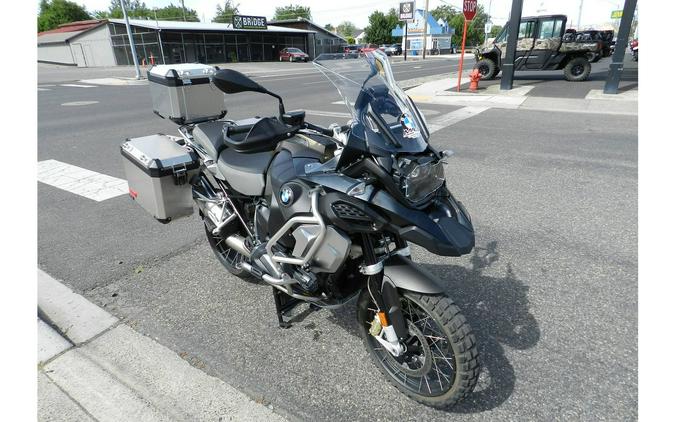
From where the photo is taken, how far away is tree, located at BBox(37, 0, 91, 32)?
214 ft

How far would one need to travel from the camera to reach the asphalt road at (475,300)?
2.15m

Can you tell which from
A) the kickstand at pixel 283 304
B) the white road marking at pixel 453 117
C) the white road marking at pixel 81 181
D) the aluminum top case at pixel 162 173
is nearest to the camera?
the kickstand at pixel 283 304

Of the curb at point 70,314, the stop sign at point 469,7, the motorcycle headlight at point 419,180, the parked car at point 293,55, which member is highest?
the stop sign at point 469,7

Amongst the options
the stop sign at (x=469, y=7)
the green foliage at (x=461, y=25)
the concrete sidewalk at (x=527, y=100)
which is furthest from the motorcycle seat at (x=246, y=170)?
the green foliage at (x=461, y=25)

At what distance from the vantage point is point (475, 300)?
287 centimetres

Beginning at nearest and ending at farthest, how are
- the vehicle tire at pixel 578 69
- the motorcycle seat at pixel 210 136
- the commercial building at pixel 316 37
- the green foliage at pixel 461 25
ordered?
the motorcycle seat at pixel 210 136, the vehicle tire at pixel 578 69, the commercial building at pixel 316 37, the green foliage at pixel 461 25

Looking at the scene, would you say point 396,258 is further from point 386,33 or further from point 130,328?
point 386,33

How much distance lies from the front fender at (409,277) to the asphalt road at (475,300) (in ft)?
2.36

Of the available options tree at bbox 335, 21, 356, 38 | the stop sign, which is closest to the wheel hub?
the stop sign

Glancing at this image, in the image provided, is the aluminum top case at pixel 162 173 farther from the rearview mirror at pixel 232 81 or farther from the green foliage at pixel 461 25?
the green foliage at pixel 461 25

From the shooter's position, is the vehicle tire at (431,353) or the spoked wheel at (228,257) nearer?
the vehicle tire at (431,353)

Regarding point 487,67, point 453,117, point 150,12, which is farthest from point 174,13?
point 453,117

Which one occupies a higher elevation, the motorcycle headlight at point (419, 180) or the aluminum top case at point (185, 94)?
the aluminum top case at point (185, 94)

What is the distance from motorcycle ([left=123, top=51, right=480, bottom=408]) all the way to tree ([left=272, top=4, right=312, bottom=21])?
102934 mm
